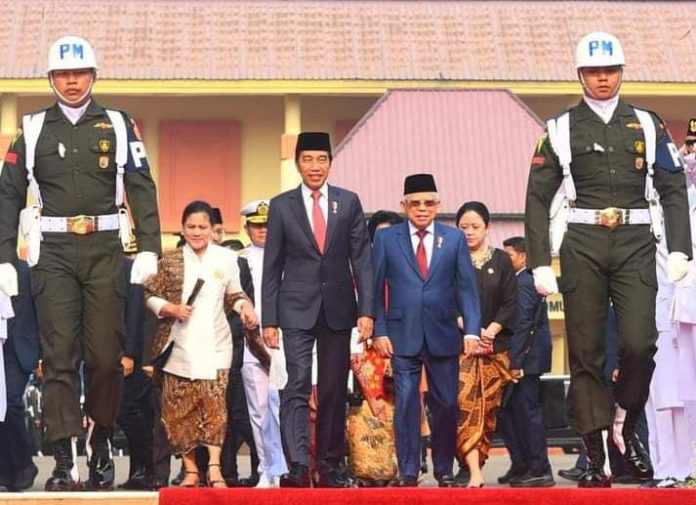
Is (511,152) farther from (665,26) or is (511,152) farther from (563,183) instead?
(563,183)

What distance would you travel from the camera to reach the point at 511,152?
33.3 meters

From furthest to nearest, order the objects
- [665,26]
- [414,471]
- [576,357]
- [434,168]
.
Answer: [665,26] < [434,168] < [414,471] < [576,357]

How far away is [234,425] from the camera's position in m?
15.2

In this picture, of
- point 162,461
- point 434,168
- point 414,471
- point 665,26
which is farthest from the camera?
point 665,26

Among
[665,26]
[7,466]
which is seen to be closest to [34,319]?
[7,466]

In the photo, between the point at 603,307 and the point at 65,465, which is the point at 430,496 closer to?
the point at 603,307

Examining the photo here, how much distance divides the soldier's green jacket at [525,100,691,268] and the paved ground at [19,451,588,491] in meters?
3.95

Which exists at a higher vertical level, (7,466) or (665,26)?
(665,26)

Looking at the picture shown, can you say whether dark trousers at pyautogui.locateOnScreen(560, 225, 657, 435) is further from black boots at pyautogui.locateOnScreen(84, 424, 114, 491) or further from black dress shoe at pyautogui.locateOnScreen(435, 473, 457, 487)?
black boots at pyautogui.locateOnScreen(84, 424, 114, 491)

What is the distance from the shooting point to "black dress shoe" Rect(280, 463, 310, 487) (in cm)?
1238

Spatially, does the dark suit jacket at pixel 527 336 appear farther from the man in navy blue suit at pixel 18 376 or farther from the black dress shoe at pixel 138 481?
the man in navy blue suit at pixel 18 376

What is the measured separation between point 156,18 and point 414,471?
2266 cm

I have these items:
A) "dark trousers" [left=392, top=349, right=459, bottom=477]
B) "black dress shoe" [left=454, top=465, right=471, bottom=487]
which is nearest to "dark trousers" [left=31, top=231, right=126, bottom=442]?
"dark trousers" [left=392, top=349, right=459, bottom=477]

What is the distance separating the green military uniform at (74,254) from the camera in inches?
470
